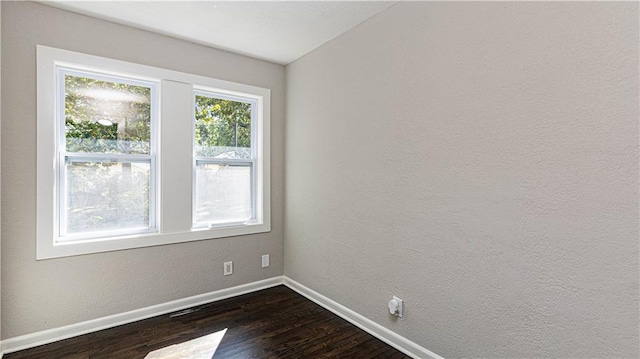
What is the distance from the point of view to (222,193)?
10.3 ft

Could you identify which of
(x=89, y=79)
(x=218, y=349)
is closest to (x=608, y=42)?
(x=218, y=349)

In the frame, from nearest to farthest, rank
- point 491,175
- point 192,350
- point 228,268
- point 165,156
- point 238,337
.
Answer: point 491,175 < point 192,350 < point 238,337 < point 165,156 < point 228,268

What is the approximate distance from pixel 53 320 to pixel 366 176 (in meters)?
2.61

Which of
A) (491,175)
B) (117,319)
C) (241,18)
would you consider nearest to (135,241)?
(117,319)

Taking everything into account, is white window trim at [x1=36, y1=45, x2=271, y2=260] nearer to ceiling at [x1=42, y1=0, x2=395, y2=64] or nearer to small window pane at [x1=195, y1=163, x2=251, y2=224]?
small window pane at [x1=195, y1=163, x2=251, y2=224]

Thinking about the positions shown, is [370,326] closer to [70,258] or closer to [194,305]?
[194,305]

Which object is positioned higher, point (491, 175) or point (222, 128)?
point (222, 128)

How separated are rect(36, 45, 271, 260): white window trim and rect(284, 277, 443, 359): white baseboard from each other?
847 millimetres

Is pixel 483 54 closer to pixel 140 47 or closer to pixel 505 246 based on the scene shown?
pixel 505 246

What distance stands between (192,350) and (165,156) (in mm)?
1594

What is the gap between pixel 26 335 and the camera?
2174mm

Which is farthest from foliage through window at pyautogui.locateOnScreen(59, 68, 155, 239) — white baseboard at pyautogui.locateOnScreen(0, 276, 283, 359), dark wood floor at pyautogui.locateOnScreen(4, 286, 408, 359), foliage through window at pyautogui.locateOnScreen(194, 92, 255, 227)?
dark wood floor at pyautogui.locateOnScreen(4, 286, 408, 359)

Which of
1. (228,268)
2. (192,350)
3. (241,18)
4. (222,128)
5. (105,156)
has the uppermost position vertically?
(241,18)

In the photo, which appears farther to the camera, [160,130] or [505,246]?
[160,130]
